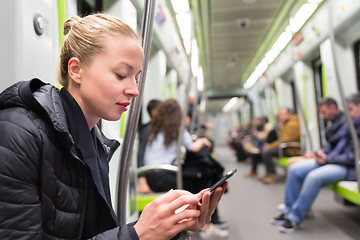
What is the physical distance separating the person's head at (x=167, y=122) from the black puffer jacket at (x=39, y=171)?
80.0 inches

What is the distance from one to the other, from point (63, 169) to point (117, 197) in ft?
1.36

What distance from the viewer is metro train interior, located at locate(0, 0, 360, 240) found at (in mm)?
1193

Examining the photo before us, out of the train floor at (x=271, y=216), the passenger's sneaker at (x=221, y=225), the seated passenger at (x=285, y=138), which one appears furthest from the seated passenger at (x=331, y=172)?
the seated passenger at (x=285, y=138)

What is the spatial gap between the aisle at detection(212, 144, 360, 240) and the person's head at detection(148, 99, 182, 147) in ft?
3.59

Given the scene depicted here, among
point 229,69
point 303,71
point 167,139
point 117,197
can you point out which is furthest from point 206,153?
point 229,69

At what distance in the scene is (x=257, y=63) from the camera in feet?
29.8

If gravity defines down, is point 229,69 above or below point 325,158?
above

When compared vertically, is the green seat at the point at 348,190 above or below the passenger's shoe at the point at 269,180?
above

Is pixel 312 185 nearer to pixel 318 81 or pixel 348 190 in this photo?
pixel 348 190

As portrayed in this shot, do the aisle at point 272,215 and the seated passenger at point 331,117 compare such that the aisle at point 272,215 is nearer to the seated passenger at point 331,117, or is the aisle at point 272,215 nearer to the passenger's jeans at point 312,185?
the passenger's jeans at point 312,185

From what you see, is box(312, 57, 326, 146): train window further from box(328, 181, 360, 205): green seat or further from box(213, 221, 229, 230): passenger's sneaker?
box(213, 221, 229, 230): passenger's sneaker

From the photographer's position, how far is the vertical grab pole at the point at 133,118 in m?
1.06

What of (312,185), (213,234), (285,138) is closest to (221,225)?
(213,234)

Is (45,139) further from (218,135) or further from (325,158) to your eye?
(218,135)
